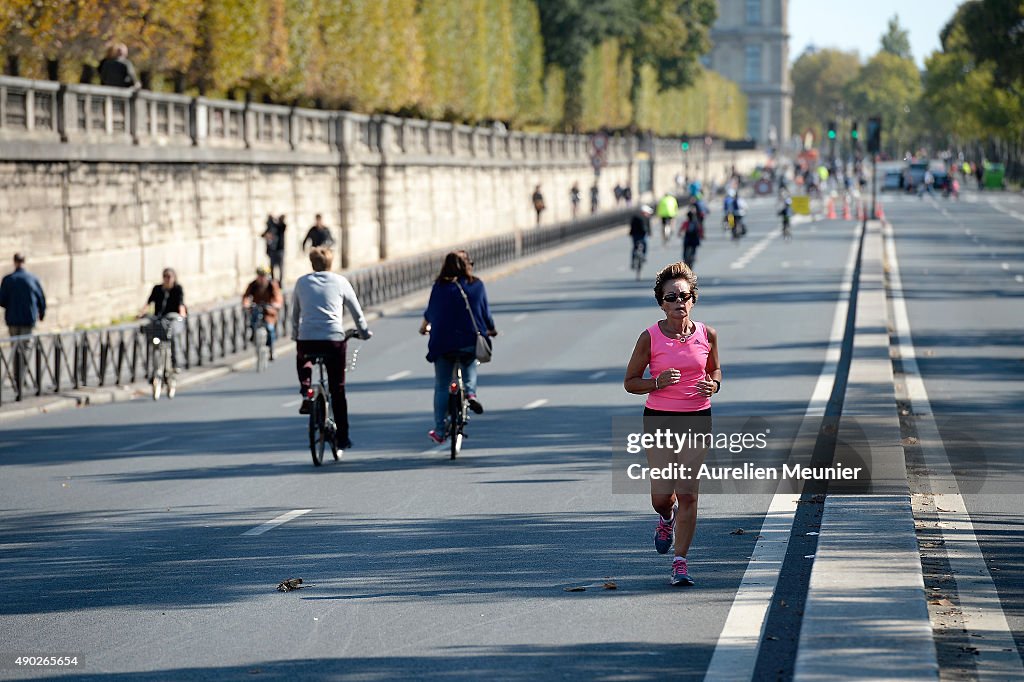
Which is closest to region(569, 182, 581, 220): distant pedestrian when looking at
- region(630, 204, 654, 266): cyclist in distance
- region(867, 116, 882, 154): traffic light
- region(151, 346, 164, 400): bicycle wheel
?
region(867, 116, 882, 154): traffic light

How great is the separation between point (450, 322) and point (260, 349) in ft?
42.1

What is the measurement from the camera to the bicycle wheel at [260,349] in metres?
28.5

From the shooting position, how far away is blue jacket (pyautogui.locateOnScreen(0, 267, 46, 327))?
25641 millimetres

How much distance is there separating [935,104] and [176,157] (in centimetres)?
15015

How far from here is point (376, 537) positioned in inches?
474

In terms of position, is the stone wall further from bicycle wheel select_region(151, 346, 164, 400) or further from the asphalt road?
the asphalt road

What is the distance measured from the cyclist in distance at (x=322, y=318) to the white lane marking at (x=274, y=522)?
258 cm

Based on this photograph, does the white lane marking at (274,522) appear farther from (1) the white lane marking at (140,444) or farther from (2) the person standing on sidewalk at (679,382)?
(1) the white lane marking at (140,444)

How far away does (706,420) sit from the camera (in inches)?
388

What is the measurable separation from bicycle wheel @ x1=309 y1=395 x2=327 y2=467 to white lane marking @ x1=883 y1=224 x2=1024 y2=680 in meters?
5.03

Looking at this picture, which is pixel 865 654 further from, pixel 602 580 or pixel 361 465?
pixel 361 465

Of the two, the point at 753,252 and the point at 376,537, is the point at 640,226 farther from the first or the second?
the point at 376,537

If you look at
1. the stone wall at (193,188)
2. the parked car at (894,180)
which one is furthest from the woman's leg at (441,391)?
the parked car at (894,180)

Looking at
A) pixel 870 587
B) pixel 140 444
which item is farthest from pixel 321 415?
pixel 870 587
